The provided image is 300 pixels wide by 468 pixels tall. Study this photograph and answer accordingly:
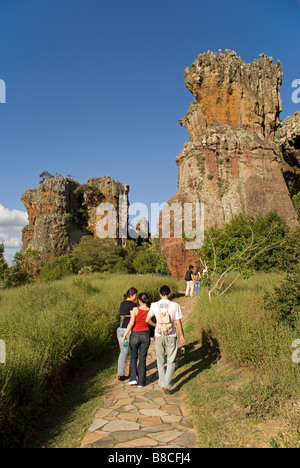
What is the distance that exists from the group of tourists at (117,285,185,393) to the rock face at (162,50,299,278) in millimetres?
15375

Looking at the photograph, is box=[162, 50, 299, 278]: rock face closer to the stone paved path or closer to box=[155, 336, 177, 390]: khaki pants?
box=[155, 336, 177, 390]: khaki pants

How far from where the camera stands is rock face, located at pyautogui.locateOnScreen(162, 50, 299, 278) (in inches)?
938

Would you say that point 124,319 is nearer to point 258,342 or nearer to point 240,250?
A: point 258,342

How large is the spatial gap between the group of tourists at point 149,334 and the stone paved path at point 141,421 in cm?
29

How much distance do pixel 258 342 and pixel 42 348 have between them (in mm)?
3742

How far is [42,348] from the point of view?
526 centimetres

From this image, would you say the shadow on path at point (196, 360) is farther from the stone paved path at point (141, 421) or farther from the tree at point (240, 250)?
the tree at point (240, 250)

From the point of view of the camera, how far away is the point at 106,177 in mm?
51250

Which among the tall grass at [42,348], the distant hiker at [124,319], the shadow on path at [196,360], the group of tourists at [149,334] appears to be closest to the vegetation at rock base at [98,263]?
the tall grass at [42,348]

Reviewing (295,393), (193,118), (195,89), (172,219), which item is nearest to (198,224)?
(172,219)

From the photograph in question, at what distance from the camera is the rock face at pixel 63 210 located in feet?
145

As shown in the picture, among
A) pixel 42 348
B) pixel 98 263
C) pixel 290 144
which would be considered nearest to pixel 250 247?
pixel 42 348
